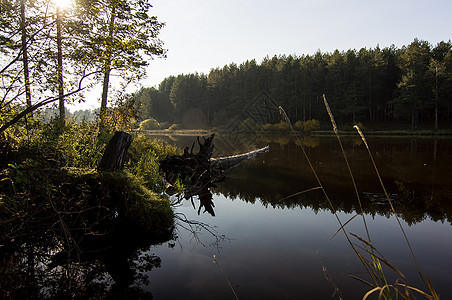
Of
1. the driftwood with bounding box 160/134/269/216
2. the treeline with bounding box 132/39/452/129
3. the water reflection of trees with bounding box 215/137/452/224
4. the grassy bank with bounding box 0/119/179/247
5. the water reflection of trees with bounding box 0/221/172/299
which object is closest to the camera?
the water reflection of trees with bounding box 0/221/172/299

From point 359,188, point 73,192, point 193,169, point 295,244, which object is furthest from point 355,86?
point 73,192

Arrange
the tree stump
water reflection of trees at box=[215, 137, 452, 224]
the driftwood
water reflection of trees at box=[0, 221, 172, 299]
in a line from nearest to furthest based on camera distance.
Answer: water reflection of trees at box=[0, 221, 172, 299], the tree stump, water reflection of trees at box=[215, 137, 452, 224], the driftwood

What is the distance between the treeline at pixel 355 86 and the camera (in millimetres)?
41312

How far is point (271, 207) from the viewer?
579 cm

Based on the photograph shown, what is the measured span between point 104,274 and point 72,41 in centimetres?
379

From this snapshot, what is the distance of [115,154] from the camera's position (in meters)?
4.50

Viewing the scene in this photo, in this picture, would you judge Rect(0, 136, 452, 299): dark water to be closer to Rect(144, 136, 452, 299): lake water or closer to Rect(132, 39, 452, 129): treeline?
Rect(144, 136, 452, 299): lake water

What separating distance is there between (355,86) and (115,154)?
5340 cm

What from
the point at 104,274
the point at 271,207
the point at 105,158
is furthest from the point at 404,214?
the point at 105,158

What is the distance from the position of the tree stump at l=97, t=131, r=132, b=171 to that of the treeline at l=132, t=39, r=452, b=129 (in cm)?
Result: 2427

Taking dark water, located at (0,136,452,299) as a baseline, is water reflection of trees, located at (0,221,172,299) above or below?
above

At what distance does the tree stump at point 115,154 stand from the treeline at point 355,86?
79.6 feet

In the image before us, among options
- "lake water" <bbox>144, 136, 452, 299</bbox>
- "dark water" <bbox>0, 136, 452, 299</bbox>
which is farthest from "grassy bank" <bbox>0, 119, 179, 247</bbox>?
"lake water" <bbox>144, 136, 452, 299</bbox>

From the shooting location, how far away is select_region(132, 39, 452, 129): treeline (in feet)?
136
